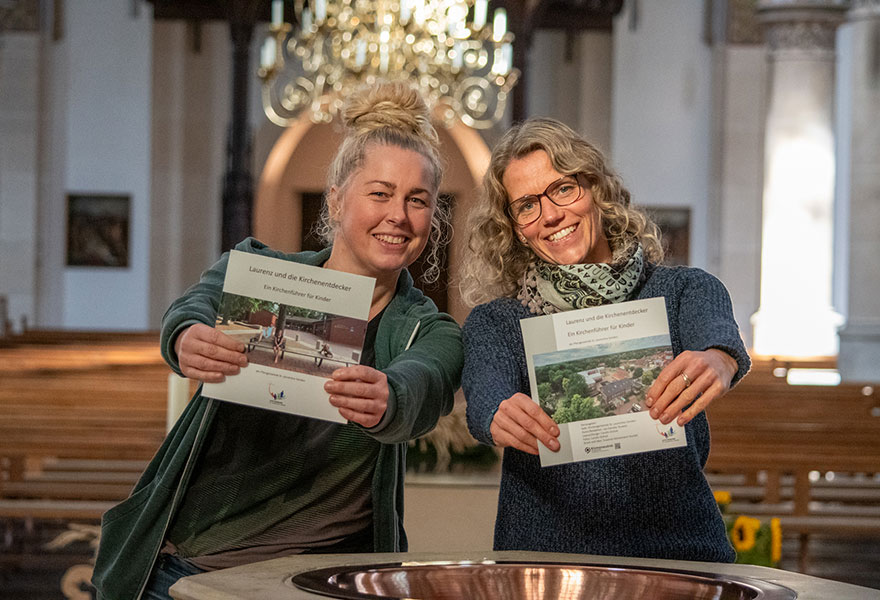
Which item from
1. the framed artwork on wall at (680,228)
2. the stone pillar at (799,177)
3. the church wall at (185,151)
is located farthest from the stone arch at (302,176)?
the stone pillar at (799,177)

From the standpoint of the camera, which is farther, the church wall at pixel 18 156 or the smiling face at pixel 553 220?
the church wall at pixel 18 156

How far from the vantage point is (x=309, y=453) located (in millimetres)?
2594

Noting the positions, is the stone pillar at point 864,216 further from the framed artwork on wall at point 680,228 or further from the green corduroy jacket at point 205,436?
the green corduroy jacket at point 205,436

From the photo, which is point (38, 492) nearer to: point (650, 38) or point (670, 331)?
point (670, 331)

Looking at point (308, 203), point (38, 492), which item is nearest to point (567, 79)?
point (308, 203)

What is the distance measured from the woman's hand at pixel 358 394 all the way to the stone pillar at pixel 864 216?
43.0ft

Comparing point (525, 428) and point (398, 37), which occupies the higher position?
point (398, 37)

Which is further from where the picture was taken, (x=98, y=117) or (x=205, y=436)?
(x=98, y=117)

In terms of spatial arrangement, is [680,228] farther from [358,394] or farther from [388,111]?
[358,394]

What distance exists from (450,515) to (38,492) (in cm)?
437

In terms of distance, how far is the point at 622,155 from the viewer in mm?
19297

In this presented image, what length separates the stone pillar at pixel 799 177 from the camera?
49.3 feet

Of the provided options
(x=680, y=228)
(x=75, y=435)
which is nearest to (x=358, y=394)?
(x=75, y=435)

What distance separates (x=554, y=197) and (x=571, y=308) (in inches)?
9.0
